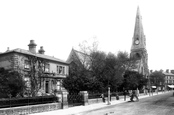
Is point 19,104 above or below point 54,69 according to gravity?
below

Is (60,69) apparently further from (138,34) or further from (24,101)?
(138,34)

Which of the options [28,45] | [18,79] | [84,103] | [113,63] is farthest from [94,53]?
[18,79]

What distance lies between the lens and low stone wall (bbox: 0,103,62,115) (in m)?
13.5

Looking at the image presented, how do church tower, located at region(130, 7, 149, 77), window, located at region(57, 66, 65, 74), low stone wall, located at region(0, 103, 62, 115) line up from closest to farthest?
low stone wall, located at region(0, 103, 62, 115) < window, located at region(57, 66, 65, 74) < church tower, located at region(130, 7, 149, 77)

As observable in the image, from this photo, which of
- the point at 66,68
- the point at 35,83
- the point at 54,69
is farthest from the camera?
the point at 66,68

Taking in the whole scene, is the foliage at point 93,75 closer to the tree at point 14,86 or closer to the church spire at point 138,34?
the tree at point 14,86

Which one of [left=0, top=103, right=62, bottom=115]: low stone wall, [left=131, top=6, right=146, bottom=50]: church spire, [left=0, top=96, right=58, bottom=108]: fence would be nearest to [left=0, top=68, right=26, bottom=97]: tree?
[left=0, top=96, right=58, bottom=108]: fence

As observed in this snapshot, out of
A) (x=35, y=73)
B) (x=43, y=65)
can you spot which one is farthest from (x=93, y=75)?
(x=35, y=73)

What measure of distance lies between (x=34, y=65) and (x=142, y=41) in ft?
235

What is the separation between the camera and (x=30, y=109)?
15.2 m

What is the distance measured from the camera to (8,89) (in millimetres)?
20734

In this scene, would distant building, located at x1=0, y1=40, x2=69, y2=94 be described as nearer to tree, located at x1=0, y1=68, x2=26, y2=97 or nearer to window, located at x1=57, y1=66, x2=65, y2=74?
window, located at x1=57, y1=66, x2=65, y2=74

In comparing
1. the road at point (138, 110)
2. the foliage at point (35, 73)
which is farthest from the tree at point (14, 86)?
the road at point (138, 110)

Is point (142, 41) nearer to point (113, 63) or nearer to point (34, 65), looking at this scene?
point (113, 63)
